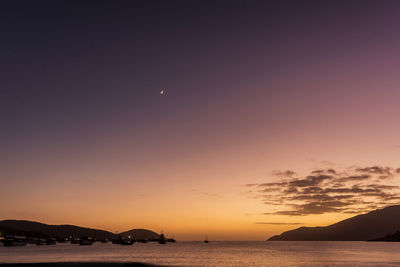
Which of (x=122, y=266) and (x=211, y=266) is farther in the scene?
(x=211, y=266)

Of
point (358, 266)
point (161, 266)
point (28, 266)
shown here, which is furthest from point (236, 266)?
point (28, 266)

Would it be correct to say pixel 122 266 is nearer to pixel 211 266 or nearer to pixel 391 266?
pixel 211 266

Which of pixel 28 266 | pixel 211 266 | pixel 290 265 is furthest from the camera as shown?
pixel 290 265

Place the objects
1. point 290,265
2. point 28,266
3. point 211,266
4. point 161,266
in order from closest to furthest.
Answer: point 28,266, point 161,266, point 211,266, point 290,265

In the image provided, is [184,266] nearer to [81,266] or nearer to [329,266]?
[81,266]

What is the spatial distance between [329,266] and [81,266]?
227ft

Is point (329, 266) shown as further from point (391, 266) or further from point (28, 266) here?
point (28, 266)

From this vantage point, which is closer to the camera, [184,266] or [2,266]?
[2,266]

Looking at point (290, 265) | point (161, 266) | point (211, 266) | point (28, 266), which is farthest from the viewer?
point (290, 265)

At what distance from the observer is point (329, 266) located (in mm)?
109062

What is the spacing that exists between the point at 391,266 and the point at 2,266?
102 meters

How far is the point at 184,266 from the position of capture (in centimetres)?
10244

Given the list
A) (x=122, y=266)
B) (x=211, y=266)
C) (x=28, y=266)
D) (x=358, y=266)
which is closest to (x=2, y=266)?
(x=28, y=266)

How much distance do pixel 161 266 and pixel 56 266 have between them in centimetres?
2654
